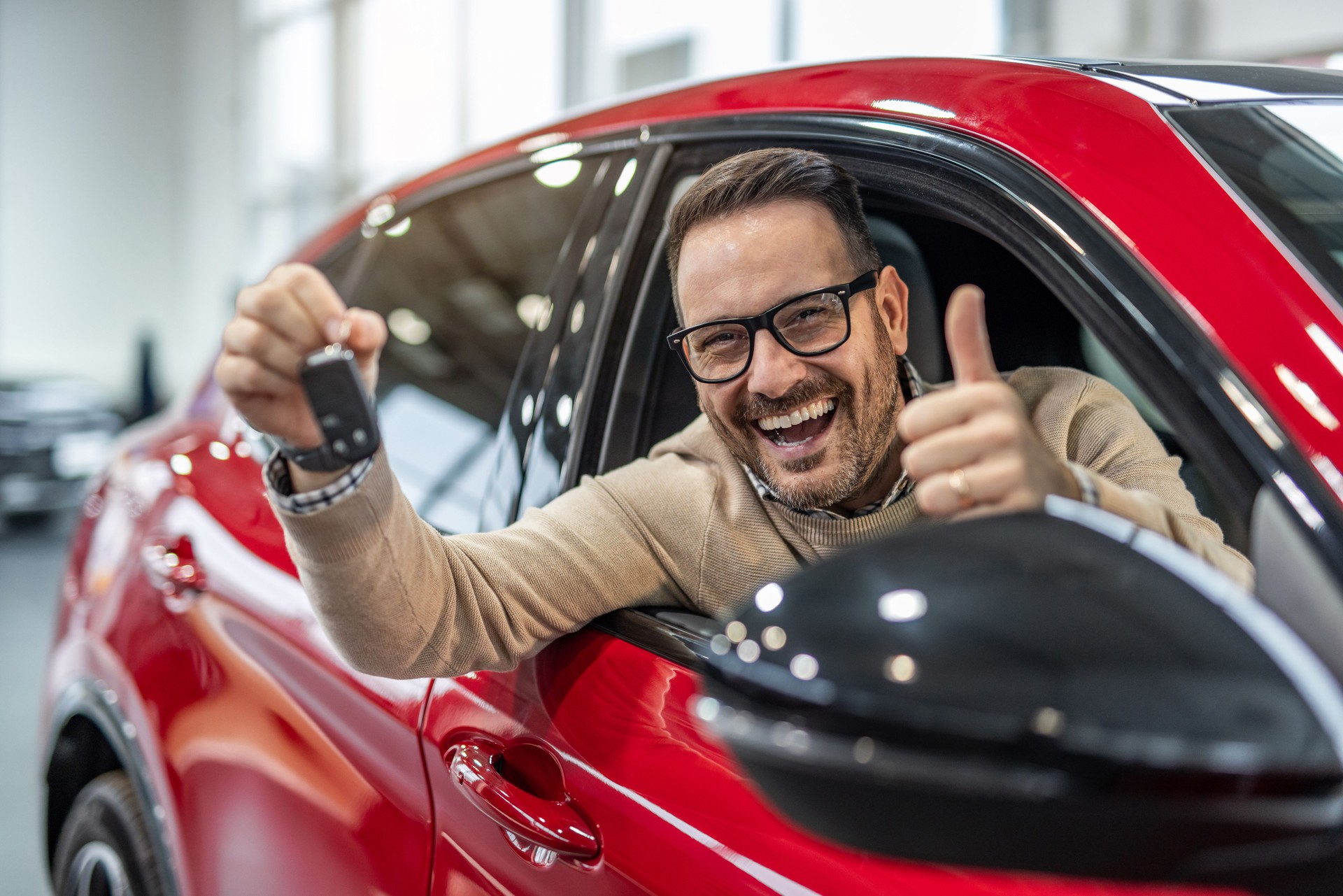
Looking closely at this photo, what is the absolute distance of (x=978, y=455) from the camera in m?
0.69

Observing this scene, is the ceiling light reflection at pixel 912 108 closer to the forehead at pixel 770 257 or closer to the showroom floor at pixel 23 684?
the forehead at pixel 770 257

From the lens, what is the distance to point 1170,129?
2.64 feet

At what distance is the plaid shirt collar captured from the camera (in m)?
1.10

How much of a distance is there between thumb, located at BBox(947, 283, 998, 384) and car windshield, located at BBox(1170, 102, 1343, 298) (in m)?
0.20

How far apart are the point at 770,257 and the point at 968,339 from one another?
1.32 ft

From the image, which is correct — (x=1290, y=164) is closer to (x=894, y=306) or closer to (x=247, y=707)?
(x=894, y=306)

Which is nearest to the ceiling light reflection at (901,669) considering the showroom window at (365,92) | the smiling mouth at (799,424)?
the smiling mouth at (799,424)

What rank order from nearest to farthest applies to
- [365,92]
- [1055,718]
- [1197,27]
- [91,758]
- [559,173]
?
[1055,718], [559,173], [91,758], [1197,27], [365,92]

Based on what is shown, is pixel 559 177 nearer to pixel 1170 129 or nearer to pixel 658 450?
pixel 658 450

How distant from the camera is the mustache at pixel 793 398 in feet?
3.54

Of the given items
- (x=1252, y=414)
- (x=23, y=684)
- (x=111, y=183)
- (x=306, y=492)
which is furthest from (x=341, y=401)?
(x=111, y=183)

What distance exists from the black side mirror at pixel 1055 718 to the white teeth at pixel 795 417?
54 cm

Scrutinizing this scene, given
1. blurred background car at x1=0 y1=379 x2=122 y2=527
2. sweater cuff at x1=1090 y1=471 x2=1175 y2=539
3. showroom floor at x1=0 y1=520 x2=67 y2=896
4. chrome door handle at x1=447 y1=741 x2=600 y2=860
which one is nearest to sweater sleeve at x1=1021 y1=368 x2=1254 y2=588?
sweater cuff at x1=1090 y1=471 x2=1175 y2=539

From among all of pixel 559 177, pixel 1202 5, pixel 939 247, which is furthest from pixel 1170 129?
pixel 1202 5
